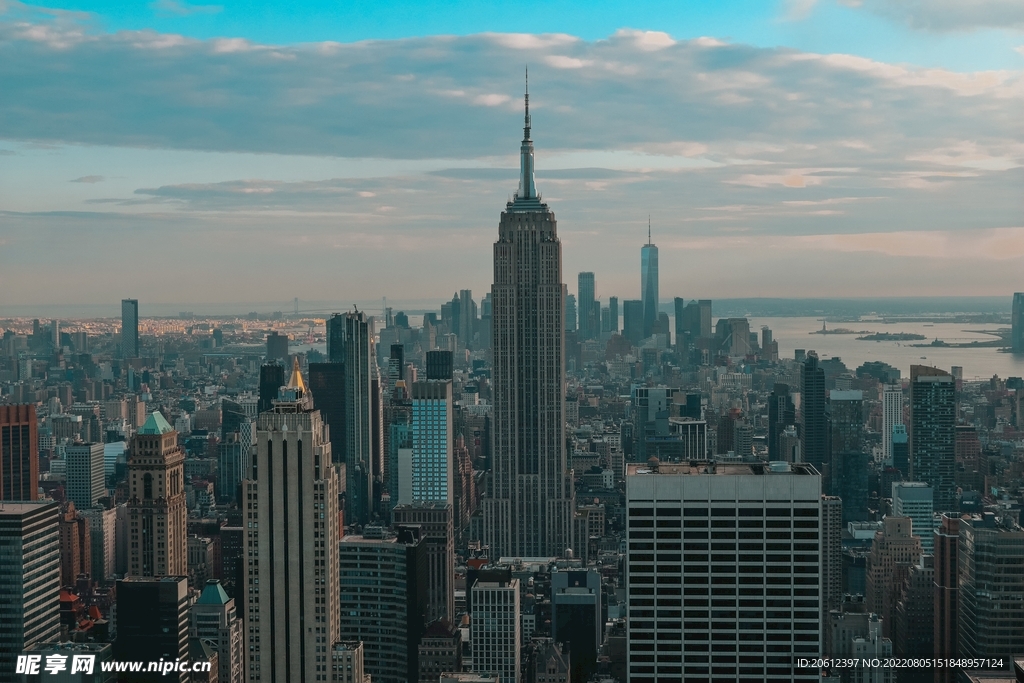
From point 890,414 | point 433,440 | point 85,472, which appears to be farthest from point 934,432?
point 85,472

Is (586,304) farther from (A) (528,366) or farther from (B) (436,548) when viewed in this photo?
(B) (436,548)

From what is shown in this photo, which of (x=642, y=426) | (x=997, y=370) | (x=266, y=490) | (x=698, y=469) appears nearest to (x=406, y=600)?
(x=266, y=490)

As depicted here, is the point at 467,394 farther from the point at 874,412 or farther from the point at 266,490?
the point at 266,490

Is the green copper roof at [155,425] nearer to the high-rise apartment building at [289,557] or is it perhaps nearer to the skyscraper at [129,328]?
the skyscraper at [129,328]

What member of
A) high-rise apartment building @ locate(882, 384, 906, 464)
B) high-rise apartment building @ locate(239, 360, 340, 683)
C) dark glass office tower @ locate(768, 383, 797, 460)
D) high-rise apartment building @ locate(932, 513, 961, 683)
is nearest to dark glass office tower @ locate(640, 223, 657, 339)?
dark glass office tower @ locate(768, 383, 797, 460)

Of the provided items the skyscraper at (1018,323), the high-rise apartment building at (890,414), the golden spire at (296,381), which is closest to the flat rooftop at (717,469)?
the skyscraper at (1018,323)

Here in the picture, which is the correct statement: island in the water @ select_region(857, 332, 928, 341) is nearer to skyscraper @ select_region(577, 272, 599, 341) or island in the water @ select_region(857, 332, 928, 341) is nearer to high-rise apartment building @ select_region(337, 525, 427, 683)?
high-rise apartment building @ select_region(337, 525, 427, 683)
